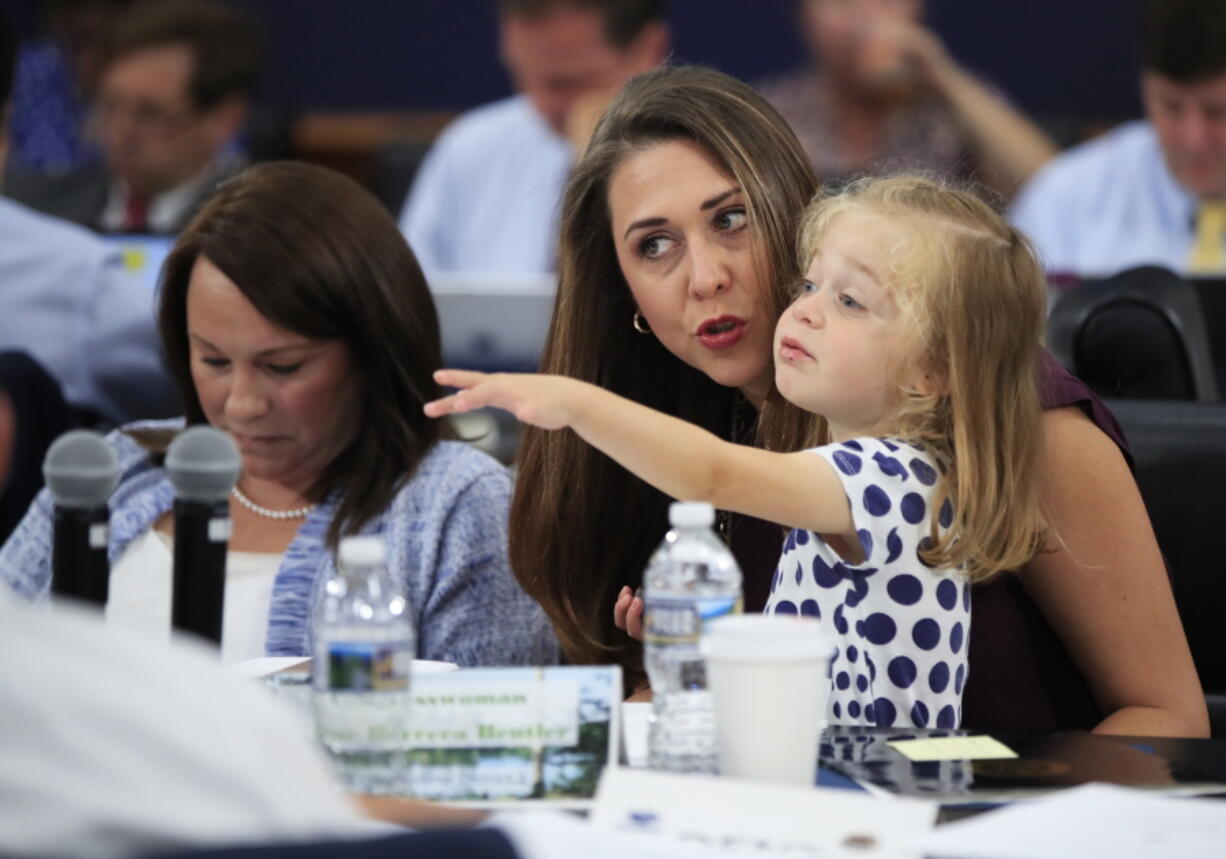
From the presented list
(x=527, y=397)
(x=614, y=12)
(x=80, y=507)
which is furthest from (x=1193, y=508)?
(x=614, y=12)

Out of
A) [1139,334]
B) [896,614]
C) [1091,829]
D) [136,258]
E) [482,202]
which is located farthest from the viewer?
[482,202]

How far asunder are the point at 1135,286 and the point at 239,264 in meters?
1.19

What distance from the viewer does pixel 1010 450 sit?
157 cm

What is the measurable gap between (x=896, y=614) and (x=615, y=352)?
0.63m

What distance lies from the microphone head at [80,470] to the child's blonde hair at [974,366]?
2.32ft

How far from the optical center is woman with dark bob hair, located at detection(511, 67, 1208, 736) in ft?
5.53

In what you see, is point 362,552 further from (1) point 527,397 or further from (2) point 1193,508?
(2) point 1193,508

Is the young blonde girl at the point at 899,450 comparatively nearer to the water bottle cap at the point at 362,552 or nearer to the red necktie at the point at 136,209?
the water bottle cap at the point at 362,552

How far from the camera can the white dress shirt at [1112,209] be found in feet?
15.5

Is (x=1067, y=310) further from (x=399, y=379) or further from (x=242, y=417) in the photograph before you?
(x=242, y=417)

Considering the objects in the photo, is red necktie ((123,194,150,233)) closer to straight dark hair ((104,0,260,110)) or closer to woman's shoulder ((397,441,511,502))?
straight dark hair ((104,0,260,110))

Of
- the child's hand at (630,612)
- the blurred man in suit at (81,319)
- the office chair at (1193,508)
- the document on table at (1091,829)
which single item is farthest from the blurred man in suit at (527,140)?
the document on table at (1091,829)

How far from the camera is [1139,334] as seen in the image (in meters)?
2.30

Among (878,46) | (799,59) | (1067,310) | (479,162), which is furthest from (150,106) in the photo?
Result: (1067,310)
